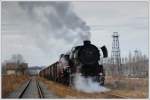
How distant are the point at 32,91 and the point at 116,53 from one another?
7.16 feet

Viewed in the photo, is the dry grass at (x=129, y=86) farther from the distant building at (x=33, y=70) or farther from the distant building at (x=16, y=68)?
the distant building at (x=16, y=68)

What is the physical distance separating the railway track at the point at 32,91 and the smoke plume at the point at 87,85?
92 centimetres

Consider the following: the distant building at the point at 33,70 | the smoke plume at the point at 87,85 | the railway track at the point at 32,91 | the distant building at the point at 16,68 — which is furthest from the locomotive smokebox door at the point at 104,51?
the distant building at the point at 16,68

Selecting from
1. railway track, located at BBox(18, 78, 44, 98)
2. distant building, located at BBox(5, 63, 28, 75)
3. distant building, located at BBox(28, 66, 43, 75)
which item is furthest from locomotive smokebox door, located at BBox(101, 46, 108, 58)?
distant building, located at BBox(5, 63, 28, 75)

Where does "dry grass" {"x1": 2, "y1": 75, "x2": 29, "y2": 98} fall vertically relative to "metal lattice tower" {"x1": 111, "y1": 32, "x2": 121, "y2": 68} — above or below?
below

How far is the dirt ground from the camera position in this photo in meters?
12.8

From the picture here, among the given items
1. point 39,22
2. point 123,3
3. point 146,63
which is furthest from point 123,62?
point 39,22

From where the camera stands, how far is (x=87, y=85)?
42.7ft

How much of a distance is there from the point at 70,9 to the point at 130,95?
8.12 feet

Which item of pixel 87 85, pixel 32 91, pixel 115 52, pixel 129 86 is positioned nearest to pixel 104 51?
pixel 115 52

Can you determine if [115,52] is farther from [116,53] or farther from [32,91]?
[32,91]

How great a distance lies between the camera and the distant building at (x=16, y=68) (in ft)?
42.5

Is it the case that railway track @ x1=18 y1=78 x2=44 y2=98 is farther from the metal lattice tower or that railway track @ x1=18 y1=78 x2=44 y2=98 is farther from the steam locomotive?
the metal lattice tower

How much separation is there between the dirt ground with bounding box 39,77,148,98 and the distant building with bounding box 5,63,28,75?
0.77m
